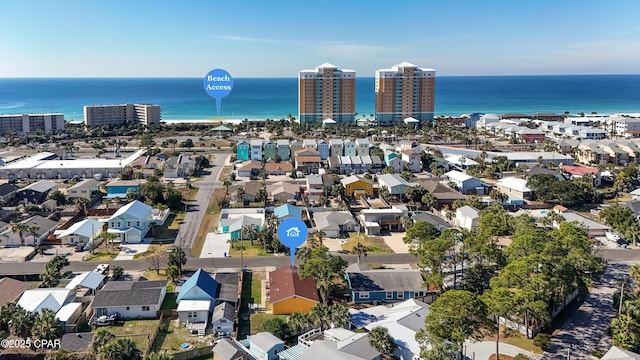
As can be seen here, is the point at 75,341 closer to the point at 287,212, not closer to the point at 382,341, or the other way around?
the point at 382,341

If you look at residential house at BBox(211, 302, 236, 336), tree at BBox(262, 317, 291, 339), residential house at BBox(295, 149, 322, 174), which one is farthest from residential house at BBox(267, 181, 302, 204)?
tree at BBox(262, 317, 291, 339)

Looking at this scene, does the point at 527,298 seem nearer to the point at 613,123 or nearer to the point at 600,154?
the point at 600,154

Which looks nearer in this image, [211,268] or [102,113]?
[211,268]

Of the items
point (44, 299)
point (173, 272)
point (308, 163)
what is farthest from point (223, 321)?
point (308, 163)

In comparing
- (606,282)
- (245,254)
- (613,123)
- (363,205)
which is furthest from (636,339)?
(613,123)

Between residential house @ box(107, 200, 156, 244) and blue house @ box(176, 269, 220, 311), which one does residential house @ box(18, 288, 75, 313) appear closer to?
blue house @ box(176, 269, 220, 311)
